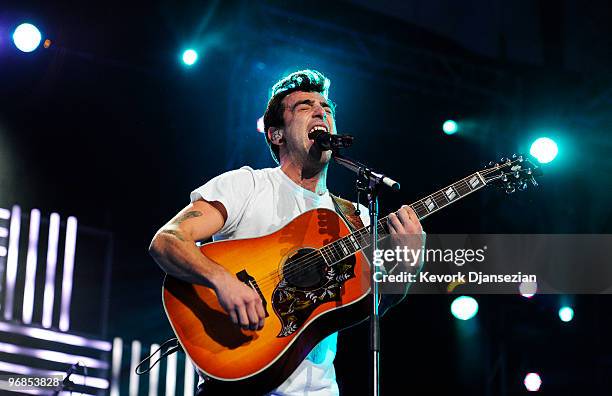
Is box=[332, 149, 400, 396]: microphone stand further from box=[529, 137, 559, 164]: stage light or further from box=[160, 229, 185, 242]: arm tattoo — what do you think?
box=[529, 137, 559, 164]: stage light

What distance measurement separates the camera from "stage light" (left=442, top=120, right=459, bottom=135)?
25.9ft

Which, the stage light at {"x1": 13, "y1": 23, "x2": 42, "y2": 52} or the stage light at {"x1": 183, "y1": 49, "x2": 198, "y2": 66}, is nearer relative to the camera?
the stage light at {"x1": 13, "y1": 23, "x2": 42, "y2": 52}

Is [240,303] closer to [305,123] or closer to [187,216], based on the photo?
[187,216]

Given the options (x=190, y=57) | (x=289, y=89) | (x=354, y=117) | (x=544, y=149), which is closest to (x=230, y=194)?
(x=289, y=89)

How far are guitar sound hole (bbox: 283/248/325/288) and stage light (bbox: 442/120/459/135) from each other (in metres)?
4.80

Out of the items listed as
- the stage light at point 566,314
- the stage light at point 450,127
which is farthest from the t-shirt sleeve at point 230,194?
the stage light at point 566,314

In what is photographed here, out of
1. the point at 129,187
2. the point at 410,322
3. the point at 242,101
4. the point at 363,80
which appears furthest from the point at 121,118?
the point at 410,322

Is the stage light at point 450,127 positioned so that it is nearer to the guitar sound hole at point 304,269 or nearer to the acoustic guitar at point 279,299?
the acoustic guitar at point 279,299

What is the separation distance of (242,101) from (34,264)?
2483mm

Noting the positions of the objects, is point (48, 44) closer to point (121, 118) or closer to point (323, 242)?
point (121, 118)

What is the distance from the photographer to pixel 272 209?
3.60 m

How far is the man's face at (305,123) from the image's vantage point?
381 centimetres

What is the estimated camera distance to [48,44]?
6891 millimetres

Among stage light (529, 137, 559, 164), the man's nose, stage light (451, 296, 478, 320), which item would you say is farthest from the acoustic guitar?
stage light (451, 296, 478, 320)
